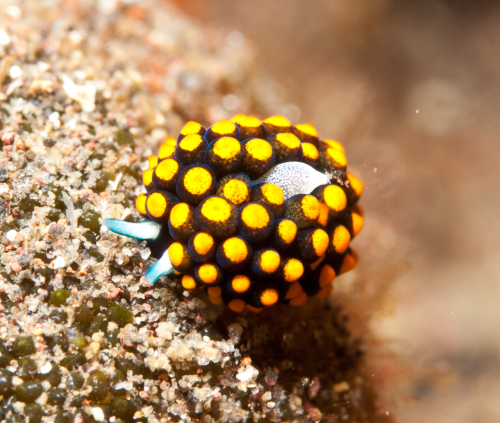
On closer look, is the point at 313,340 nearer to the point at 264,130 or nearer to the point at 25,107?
the point at 264,130

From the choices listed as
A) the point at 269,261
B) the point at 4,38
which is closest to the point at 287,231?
the point at 269,261

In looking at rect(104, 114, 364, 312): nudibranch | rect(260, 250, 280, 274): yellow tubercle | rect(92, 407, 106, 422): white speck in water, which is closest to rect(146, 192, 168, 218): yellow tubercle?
rect(104, 114, 364, 312): nudibranch

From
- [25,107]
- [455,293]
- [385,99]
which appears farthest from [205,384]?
[385,99]

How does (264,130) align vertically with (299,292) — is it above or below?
above

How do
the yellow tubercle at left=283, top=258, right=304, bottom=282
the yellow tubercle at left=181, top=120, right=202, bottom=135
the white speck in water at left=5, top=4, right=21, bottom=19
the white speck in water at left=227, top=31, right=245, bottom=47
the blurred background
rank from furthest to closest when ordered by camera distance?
the white speck in water at left=227, top=31, right=245, bottom=47 < the blurred background < the white speck in water at left=5, top=4, right=21, bottom=19 < the yellow tubercle at left=181, top=120, right=202, bottom=135 < the yellow tubercle at left=283, top=258, right=304, bottom=282

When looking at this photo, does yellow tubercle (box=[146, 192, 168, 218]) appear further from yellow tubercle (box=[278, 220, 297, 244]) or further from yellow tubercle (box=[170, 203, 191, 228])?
yellow tubercle (box=[278, 220, 297, 244])

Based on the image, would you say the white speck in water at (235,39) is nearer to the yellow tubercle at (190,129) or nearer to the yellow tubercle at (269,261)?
the yellow tubercle at (190,129)

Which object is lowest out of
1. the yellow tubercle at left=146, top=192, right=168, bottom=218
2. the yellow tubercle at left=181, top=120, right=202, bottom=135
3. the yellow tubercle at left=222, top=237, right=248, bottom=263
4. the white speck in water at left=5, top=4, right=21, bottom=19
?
the white speck in water at left=5, top=4, right=21, bottom=19
